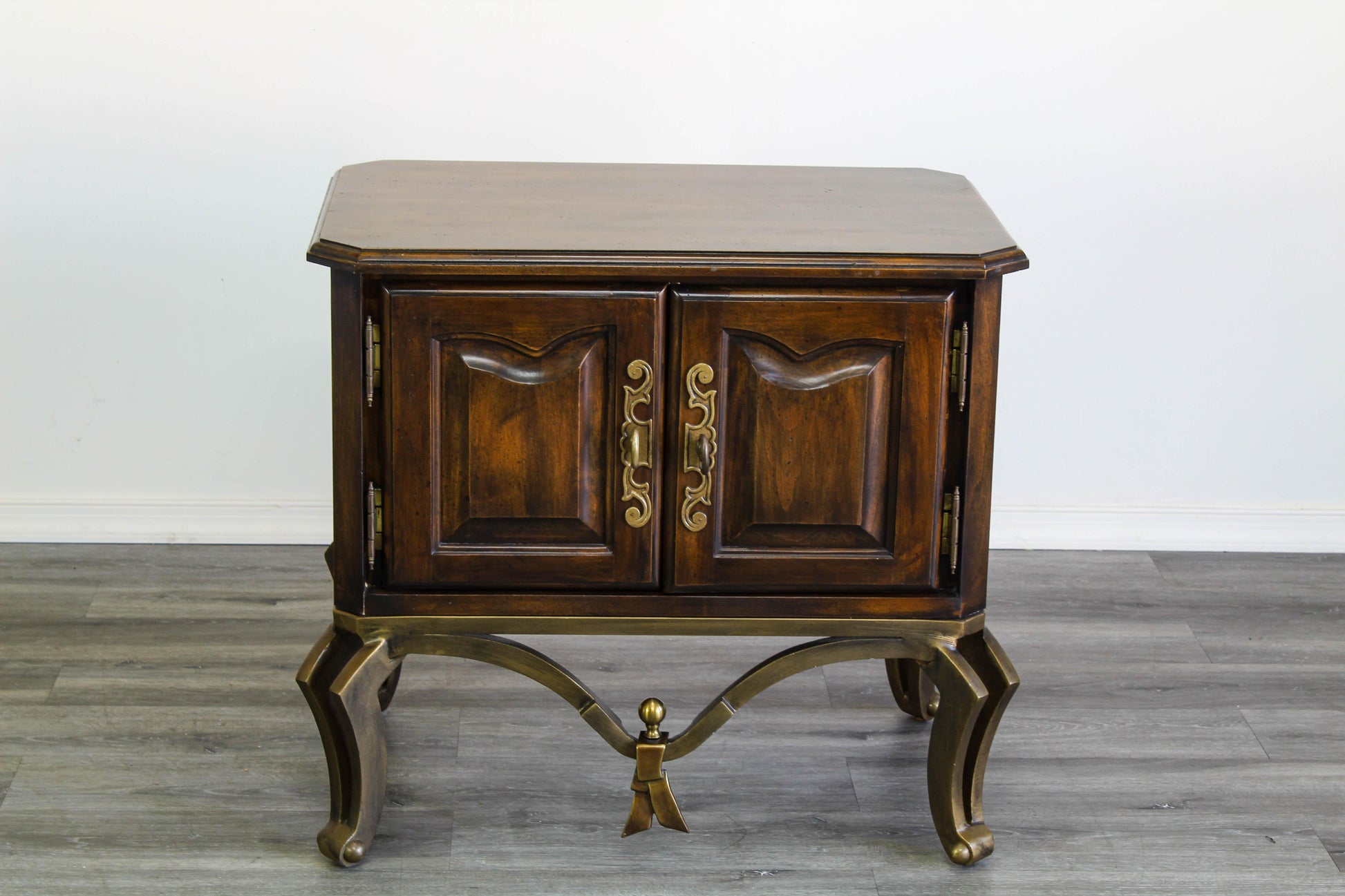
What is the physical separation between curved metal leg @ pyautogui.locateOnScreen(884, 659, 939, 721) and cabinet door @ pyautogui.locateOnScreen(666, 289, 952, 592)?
48 centimetres

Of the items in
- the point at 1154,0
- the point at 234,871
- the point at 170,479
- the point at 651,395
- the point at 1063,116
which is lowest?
the point at 234,871

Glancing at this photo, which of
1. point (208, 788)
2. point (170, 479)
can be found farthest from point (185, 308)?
point (208, 788)

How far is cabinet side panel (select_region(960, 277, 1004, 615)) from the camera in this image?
1602 mm

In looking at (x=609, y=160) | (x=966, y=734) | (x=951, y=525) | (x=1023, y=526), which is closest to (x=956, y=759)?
(x=966, y=734)

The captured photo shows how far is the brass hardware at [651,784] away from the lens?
1786 mm

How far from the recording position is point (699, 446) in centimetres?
162

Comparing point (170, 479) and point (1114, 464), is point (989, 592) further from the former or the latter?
point (170, 479)

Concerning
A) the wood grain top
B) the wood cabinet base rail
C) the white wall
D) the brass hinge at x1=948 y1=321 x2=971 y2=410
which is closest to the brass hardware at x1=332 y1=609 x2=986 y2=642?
the wood cabinet base rail

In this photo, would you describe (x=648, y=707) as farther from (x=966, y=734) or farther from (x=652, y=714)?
(x=966, y=734)

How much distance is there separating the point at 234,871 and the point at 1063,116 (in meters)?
1.77

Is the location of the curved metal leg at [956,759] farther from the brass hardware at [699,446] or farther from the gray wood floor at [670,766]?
the brass hardware at [699,446]

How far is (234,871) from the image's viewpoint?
179 cm

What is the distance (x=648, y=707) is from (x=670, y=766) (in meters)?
0.30

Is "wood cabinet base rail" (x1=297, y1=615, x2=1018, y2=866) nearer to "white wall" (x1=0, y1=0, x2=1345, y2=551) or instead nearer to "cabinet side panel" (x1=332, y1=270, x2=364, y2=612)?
"cabinet side panel" (x1=332, y1=270, x2=364, y2=612)
